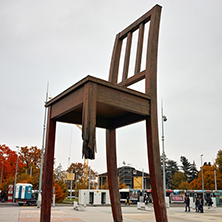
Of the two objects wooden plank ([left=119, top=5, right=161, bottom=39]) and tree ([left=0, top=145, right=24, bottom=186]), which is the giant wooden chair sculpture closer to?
wooden plank ([left=119, top=5, right=161, bottom=39])

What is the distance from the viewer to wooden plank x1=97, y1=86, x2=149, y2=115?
4.80m

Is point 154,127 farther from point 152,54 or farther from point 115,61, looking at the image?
point 115,61

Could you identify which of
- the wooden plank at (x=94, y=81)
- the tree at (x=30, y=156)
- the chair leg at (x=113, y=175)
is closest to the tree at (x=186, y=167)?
the tree at (x=30, y=156)

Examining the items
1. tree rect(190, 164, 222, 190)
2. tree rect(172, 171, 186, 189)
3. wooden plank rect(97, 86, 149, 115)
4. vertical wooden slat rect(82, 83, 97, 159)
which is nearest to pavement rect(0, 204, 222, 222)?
wooden plank rect(97, 86, 149, 115)

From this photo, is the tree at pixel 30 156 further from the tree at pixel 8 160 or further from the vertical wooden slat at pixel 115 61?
the vertical wooden slat at pixel 115 61

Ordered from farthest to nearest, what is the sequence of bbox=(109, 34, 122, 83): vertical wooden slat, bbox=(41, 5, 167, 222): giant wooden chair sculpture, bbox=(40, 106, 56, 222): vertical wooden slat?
bbox=(109, 34, 122, 83): vertical wooden slat → bbox=(40, 106, 56, 222): vertical wooden slat → bbox=(41, 5, 167, 222): giant wooden chair sculpture

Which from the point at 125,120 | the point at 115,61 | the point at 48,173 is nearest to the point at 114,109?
the point at 125,120

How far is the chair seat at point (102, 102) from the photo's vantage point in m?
4.73

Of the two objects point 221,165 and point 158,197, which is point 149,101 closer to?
point 158,197

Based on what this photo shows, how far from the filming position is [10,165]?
34781mm

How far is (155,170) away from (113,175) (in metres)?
1.35

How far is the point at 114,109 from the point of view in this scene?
555 cm

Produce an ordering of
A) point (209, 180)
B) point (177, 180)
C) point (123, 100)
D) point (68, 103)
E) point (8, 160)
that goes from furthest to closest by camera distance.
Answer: point (177, 180)
point (209, 180)
point (8, 160)
point (68, 103)
point (123, 100)

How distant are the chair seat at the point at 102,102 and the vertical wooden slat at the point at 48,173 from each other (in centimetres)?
26
